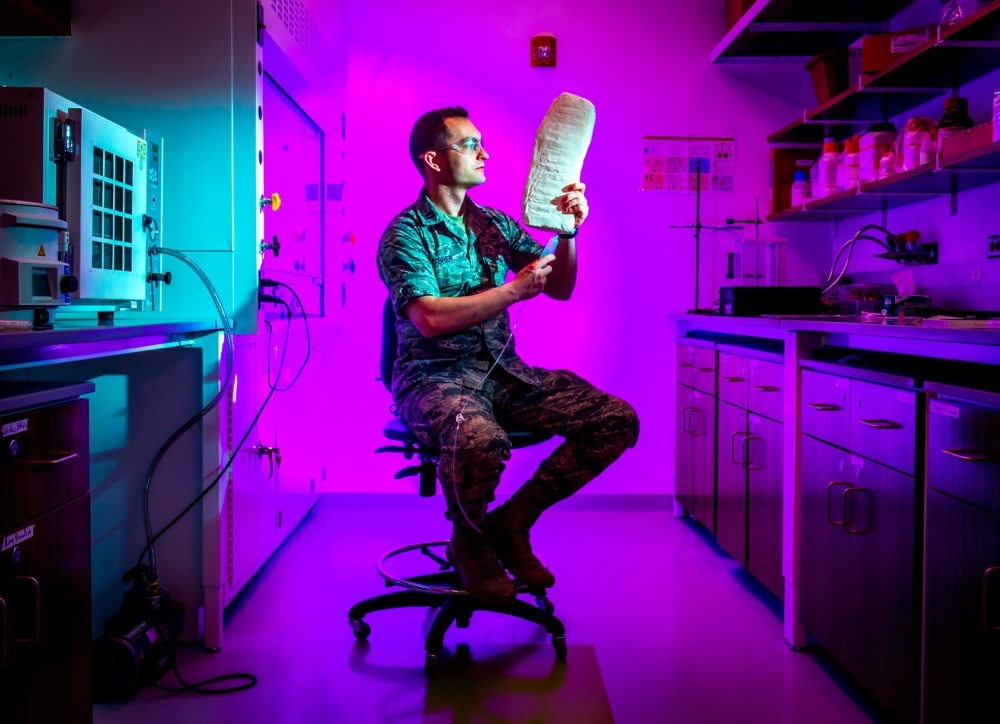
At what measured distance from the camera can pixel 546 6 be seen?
11.1 ft

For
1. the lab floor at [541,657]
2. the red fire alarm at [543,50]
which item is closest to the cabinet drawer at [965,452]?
the lab floor at [541,657]

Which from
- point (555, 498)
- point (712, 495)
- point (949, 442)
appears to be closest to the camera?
point (949, 442)

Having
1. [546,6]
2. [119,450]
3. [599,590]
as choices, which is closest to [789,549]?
[599,590]

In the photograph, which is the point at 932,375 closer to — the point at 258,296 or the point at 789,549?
A: the point at 789,549

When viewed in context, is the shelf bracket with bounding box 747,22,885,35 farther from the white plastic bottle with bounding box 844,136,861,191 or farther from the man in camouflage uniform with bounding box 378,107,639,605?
the man in camouflage uniform with bounding box 378,107,639,605

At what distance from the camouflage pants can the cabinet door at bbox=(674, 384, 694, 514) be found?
1221 mm

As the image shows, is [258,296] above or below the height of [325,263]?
below

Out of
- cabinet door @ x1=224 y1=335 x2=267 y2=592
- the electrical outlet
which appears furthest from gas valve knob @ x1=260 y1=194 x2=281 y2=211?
the electrical outlet

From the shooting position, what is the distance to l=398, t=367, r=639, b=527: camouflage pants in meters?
1.69

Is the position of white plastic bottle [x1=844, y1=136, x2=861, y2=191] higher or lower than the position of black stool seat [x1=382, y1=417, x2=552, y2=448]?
higher

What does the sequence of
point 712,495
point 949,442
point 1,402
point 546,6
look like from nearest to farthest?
point 1,402 → point 949,442 → point 712,495 → point 546,6

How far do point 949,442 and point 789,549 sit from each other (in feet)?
2.48

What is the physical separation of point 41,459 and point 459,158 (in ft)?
4.19

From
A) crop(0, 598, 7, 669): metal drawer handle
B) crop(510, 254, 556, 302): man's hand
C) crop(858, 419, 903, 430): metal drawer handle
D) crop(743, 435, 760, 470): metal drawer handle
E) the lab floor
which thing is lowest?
the lab floor
